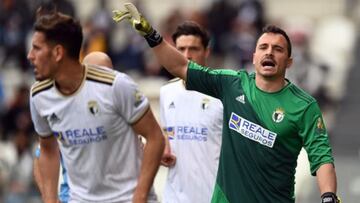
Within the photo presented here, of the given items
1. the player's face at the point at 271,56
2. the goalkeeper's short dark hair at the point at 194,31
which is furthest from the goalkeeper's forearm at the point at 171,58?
the goalkeeper's short dark hair at the point at 194,31

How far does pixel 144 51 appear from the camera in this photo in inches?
945

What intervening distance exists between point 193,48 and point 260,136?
2.12 meters

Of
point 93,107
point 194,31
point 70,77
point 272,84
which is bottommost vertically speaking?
point 93,107

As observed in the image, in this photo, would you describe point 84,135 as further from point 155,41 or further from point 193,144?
point 193,144

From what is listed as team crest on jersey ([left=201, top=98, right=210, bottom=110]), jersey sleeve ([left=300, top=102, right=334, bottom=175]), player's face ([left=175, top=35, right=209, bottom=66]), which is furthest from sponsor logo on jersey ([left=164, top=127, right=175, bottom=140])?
jersey sleeve ([left=300, top=102, right=334, bottom=175])

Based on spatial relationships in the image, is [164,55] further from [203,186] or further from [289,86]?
[203,186]

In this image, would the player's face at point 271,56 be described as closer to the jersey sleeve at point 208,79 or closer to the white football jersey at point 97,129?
the jersey sleeve at point 208,79

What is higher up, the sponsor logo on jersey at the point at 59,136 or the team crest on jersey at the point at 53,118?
the team crest on jersey at the point at 53,118

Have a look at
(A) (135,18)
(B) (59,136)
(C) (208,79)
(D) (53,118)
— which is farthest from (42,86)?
(C) (208,79)

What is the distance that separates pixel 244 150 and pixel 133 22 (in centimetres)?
120

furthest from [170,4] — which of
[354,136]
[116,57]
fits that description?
[354,136]

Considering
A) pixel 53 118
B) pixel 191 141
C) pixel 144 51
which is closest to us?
pixel 53 118

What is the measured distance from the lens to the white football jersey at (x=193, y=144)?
11453 millimetres

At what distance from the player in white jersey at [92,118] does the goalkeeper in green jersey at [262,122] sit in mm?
406
